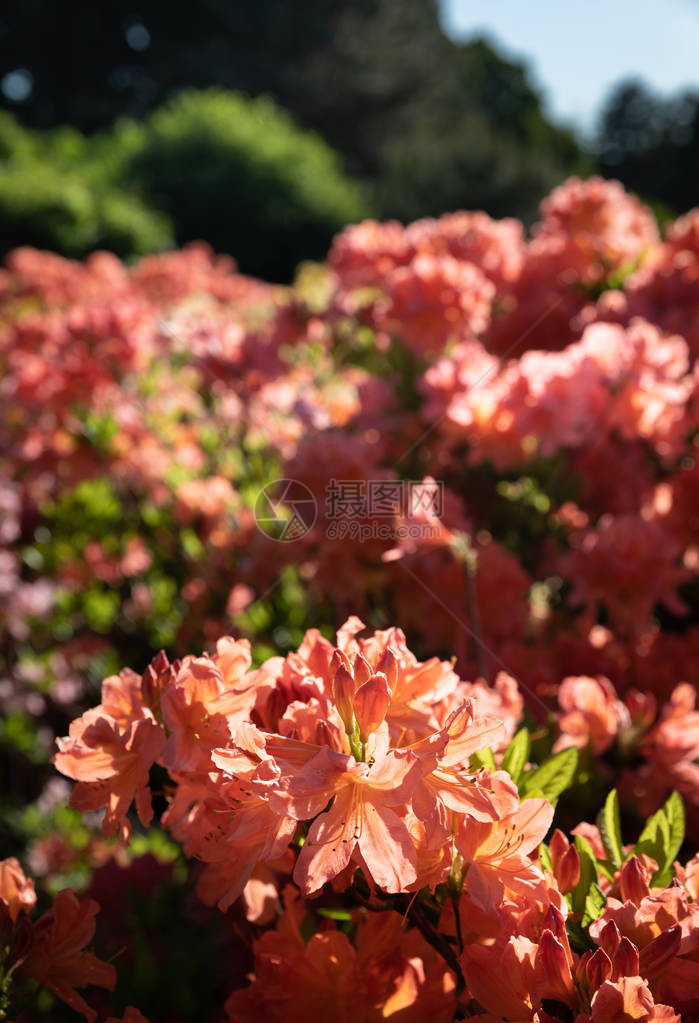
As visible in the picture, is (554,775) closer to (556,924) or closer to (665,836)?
(665,836)

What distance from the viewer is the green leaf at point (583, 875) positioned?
688 mm

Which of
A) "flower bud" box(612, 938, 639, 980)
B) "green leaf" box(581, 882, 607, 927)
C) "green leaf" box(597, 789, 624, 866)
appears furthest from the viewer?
"green leaf" box(597, 789, 624, 866)

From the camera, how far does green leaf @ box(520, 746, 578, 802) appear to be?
2.59 feet

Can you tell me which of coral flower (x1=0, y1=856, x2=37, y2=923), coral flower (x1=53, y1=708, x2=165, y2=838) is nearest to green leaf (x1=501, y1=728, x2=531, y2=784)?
coral flower (x1=53, y1=708, x2=165, y2=838)

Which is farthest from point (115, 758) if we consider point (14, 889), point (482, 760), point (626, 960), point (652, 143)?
point (652, 143)

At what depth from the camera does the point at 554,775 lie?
0.80 metres

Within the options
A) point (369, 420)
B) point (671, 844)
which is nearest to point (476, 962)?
point (671, 844)

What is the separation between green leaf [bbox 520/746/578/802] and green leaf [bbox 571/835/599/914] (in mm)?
68

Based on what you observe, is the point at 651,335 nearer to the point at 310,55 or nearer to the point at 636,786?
the point at 636,786

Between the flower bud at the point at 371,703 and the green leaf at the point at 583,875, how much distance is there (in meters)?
0.24

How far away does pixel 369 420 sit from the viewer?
1823mm

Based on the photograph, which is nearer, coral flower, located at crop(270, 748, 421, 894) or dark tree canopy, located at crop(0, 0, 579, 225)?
coral flower, located at crop(270, 748, 421, 894)

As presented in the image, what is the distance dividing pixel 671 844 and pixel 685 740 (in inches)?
6.9

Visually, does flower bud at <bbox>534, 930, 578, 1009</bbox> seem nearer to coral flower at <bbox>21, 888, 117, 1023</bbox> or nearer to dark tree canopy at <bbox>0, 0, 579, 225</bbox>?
coral flower at <bbox>21, 888, 117, 1023</bbox>
